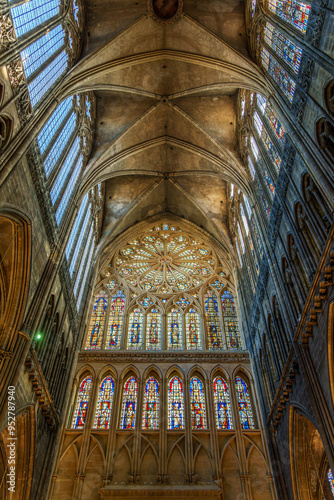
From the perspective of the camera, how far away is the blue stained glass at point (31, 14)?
11.7 metres

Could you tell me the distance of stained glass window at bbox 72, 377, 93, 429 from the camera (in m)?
15.7

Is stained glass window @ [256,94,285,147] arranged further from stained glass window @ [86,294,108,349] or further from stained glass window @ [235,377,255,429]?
stained glass window @ [86,294,108,349]

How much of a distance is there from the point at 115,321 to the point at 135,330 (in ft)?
4.05

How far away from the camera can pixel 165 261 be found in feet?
80.1

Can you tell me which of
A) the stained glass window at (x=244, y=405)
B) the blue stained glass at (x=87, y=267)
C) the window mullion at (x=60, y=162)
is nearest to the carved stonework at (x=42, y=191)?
the window mullion at (x=60, y=162)

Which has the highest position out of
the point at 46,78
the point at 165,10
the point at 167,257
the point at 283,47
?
the point at 165,10

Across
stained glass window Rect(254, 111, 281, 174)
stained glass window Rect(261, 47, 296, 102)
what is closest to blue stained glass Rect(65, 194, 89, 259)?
stained glass window Rect(254, 111, 281, 174)

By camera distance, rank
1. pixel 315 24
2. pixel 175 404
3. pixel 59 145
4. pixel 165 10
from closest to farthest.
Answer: pixel 315 24
pixel 59 145
pixel 175 404
pixel 165 10

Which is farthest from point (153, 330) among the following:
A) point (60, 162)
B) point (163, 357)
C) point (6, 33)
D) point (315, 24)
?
point (315, 24)

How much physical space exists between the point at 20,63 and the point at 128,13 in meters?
8.98

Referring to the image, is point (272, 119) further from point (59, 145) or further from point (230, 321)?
point (230, 321)

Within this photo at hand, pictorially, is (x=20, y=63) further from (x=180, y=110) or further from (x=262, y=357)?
(x=262, y=357)

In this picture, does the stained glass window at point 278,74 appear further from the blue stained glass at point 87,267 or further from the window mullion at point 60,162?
the blue stained glass at point 87,267

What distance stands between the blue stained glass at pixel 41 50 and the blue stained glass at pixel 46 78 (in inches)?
11.7
